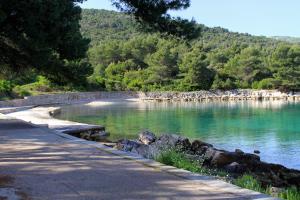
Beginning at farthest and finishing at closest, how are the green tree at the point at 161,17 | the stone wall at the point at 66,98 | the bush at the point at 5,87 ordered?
the bush at the point at 5,87
the stone wall at the point at 66,98
the green tree at the point at 161,17

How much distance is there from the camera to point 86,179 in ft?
22.8

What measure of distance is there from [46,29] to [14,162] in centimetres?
323

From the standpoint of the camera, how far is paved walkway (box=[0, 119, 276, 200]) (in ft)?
19.4

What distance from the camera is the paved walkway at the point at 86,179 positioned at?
5.92 m

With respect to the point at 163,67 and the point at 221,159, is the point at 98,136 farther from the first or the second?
the point at 163,67

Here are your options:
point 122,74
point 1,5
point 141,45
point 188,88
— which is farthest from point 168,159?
point 141,45

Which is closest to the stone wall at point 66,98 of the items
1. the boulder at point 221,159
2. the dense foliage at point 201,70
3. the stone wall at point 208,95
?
the stone wall at point 208,95

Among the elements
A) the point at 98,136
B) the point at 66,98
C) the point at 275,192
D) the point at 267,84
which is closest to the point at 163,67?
the point at 267,84

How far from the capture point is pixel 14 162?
8727 mm

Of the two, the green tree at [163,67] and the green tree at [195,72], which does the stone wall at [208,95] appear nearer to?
the green tree at [195,72]

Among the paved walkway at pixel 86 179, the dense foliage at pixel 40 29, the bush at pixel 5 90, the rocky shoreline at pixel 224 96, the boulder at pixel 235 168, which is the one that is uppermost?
the dense foliage at pixel 40 29

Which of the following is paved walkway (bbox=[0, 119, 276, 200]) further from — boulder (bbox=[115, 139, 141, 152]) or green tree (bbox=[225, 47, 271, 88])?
green tree (bbox=[225, 47, 271, 88])

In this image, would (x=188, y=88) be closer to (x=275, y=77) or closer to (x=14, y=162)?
(x=275, y=77)

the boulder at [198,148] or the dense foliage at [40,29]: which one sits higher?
the dense foliage at [40,29]
